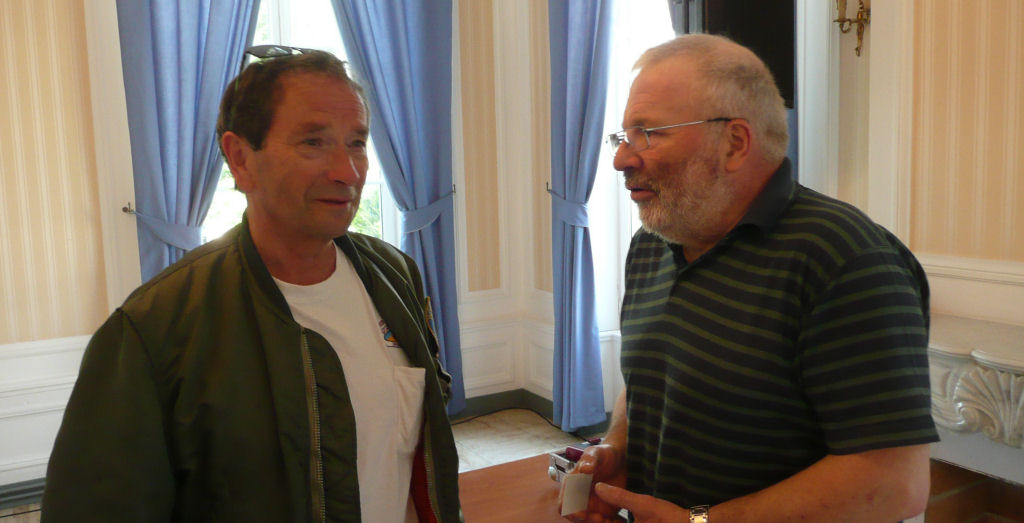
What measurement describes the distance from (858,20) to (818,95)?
31 cm

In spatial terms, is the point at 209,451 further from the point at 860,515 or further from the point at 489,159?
the point at 489,159

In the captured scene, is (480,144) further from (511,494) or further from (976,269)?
(511,494)

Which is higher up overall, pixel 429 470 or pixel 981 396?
pixel 429 470

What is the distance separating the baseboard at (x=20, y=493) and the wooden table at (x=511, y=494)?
2.68m

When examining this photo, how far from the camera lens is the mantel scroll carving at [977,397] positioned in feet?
6.58

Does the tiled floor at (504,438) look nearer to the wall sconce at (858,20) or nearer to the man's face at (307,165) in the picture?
the wall sconce at (858,20)

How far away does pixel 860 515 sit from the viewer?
1.15 metres

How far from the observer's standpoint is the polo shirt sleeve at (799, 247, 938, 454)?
3.66 feet

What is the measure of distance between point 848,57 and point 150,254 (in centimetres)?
321

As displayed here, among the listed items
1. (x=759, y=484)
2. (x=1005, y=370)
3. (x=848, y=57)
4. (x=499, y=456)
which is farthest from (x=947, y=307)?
(x=499, y=456)

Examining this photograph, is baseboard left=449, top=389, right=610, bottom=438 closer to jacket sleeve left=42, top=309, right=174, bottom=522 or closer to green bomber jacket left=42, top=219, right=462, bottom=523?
green bomber jacket left=42, top=219, right=462, bottom=523

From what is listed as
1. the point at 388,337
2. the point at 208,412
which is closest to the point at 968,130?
the point at 388,337

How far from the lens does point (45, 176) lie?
3670 mm

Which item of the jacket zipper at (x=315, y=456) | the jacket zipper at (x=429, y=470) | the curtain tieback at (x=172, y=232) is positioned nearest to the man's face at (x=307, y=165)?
the jacket zipper at (x=315, y=456)
